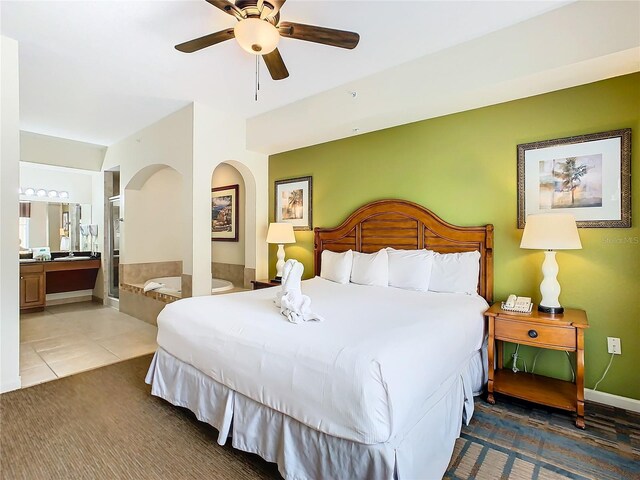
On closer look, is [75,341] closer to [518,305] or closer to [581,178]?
[518,305]

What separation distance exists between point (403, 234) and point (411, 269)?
526 millimetres

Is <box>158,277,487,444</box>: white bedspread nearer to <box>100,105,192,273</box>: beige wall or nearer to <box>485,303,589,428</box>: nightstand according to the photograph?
<box>485,303,589,428</box>: nightstand

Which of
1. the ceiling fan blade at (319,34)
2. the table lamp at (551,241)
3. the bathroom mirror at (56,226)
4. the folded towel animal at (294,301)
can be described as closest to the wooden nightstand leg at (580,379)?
the table lamp at (551,241)

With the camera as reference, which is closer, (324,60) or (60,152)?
(324,60)

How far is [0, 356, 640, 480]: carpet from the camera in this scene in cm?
183

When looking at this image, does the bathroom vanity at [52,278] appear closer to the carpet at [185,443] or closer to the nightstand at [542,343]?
the carpet at [185,443]

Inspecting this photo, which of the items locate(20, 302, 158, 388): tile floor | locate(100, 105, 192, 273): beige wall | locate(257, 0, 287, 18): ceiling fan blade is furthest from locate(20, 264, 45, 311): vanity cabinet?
locate(257, 0, 287, 18): ceiling fan blade

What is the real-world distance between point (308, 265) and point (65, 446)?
3.04 metres

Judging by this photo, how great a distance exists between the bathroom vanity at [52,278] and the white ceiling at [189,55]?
2429 millimetres

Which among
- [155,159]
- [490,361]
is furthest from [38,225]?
[490,361]

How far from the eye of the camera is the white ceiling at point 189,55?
7.62 feet

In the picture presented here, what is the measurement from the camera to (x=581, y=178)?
8.61 ft

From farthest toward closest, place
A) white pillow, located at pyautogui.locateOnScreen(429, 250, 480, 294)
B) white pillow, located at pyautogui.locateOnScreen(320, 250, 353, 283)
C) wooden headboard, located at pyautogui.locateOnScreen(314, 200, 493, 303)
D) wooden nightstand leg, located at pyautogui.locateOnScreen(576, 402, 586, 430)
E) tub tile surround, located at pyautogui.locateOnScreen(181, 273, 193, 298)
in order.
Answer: tub tile surround, located at pyautogui.locateOnScreen(181, 273, 193, 298) < white pillow, located at pyautogui.locateOnScreen(320, 250, 353, 283) < wooden headboard, located at pyautogui.locateOnScreen(314, 200, 493, 303) < white pillow, located at pyautogui.locateOnScreen(429, 250, 480, 294) < wooden nightstand leg, located at pyautogui.locateOnScreen(576, 402, 586, 430)

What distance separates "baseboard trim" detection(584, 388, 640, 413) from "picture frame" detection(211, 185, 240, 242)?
15.8 feet
